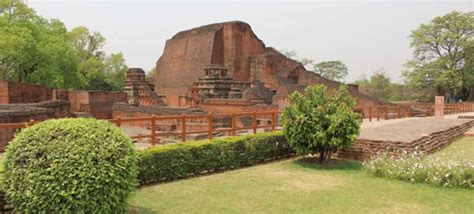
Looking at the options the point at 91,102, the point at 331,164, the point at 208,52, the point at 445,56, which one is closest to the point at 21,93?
the point at 91,102

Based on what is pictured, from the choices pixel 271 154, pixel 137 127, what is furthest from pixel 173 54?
pixel 271 154

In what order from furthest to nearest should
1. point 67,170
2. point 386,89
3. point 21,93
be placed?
point 386,89 < point 21,93 < point 67,170

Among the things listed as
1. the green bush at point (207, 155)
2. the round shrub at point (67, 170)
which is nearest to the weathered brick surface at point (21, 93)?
the green bush at point (207, 155)

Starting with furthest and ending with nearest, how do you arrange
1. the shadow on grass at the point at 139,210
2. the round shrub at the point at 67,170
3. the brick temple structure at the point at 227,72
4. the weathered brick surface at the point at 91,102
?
the weathered brick surface at the point at 91,102
the brick temple structure at the point at 227,72
the shadow on grass at the point at 139,210
the round shrub at the point at 67,170

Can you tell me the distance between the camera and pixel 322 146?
8438mm

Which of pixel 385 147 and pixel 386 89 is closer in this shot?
pixel 385 147

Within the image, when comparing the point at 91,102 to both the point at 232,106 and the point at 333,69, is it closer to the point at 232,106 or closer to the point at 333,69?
the point at 232,106

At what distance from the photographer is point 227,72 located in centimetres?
2695

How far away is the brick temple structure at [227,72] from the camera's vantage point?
21047mm

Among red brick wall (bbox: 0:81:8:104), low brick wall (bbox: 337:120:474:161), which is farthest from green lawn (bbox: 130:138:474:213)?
red brick wall (bbox: 0:81:8:104)

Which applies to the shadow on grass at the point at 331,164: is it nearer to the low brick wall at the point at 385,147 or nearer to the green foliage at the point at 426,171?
the low brick wall at the point at 385,147

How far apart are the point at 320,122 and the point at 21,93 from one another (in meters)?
16.8

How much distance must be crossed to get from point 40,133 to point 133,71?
22.6 metres

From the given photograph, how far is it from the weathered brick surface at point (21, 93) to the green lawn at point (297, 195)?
15209 millimetres
